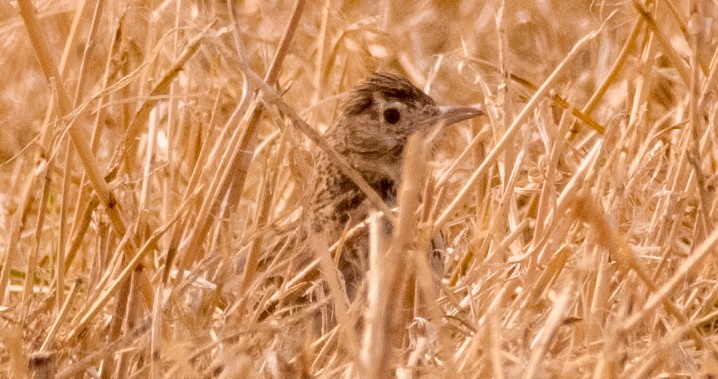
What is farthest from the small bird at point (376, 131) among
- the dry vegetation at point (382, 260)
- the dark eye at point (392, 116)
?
the dry vegetation at point (382, 260)

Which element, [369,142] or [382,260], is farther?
[369,142]

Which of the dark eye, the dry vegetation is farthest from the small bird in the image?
the dry vegetation

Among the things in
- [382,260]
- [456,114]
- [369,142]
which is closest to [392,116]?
[369,142]

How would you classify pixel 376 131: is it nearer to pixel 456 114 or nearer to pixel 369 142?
pixel 369 142

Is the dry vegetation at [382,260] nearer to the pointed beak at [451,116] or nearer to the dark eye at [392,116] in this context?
the pointed beak at [451,116]

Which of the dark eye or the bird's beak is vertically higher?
the bird's beak

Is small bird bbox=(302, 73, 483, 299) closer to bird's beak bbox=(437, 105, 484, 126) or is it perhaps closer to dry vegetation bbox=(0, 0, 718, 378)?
bird's beak bbox=(437, 105, 484, 126)

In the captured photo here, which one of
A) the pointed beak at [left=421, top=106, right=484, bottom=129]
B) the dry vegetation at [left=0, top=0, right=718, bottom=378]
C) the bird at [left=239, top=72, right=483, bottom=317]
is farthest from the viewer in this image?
the pointed beak at [left=421, top=106, right=484, bottom=129]

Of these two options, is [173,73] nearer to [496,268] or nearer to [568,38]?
[496,268]
